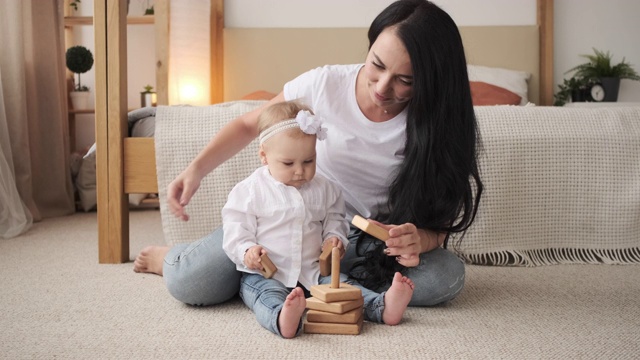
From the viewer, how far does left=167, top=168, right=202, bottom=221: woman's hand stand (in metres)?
1.44

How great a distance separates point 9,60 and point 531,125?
2.02m

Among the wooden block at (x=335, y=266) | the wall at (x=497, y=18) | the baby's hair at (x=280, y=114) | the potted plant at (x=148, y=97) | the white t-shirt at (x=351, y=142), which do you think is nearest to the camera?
the wooden block at (x=335, y=266)

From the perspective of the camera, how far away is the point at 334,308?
4.28ft

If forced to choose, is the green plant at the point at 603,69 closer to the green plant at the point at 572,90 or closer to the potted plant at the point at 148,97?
the green plant at the point at 572,90

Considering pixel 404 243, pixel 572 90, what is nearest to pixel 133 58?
pixel 572 90

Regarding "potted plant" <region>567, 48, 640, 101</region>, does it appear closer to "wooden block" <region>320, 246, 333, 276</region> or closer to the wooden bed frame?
the wooden bed frame

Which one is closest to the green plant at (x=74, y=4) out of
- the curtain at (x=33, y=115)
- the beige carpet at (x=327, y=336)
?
the curtain at (x=33, y=115)

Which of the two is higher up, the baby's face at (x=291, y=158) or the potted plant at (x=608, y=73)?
the potted plant at (x=608, y=73)

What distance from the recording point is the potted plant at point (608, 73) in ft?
12.2

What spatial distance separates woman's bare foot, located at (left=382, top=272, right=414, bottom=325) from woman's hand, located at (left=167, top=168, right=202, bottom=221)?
0.42m

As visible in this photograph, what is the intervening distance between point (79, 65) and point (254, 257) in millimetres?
2583

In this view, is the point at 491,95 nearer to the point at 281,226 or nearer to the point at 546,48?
the point at 546,48

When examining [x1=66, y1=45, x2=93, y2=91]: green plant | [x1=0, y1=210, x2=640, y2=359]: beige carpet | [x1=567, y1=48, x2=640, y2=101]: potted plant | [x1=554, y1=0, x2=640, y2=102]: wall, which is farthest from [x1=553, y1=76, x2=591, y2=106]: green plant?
[x1=66, y1=45, x2=93, y2=91]: green plant

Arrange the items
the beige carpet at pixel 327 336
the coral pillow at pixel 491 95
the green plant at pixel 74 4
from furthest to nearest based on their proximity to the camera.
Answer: the green plant at pixel 74 4
the coral pillow at pixel 491 95
the beige carpet at pixel 327 336
